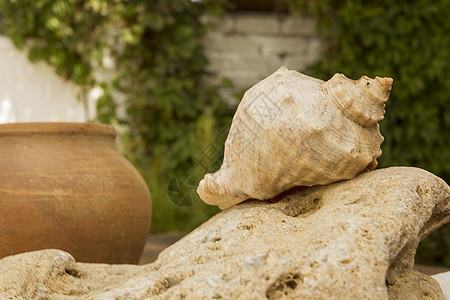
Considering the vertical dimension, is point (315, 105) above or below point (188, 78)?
above

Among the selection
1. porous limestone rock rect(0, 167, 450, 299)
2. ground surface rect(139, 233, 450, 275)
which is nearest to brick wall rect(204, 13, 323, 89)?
ground surface rect(139, 233, 450, 275)

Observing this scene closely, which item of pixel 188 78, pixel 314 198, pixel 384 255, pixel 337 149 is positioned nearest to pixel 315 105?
pixel 337 149

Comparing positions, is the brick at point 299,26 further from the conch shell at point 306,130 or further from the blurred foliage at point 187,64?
the conch shell at point 306,130

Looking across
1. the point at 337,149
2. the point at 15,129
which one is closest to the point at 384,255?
the point at 337,149

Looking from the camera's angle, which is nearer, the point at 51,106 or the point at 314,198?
the point at 314,198

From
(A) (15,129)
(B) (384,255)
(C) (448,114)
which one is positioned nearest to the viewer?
(B) (384,255)

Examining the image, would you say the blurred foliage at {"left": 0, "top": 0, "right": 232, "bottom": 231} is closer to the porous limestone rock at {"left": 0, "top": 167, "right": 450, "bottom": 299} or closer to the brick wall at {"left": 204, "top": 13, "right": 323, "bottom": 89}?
the brick wall at {"left": 204, "top": 13, "right": 323, "bottom": 89}

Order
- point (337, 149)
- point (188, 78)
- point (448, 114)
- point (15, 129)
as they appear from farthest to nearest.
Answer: point (188, 78) < point (448, 114) < point (15, 129) < point (337, 149)

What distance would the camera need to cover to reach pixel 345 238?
97 cm

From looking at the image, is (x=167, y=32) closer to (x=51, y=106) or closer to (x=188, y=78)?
(x=188, y=78)

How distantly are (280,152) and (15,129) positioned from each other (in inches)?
37.9

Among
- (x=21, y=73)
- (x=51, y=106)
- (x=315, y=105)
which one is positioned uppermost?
(x=315, y=105)

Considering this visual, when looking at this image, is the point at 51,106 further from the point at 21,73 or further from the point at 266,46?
the point at 266,46

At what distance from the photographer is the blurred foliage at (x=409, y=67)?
332 centimetres
